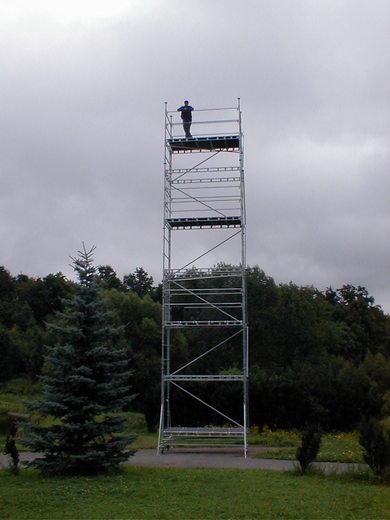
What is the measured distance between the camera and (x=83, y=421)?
11.9 m

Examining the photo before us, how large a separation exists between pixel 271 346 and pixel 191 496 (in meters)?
35.1

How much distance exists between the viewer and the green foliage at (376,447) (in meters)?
10.8

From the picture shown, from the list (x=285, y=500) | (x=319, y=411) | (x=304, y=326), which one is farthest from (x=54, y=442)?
(x=304, y=326)

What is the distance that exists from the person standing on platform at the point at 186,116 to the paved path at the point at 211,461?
8415 millimetres

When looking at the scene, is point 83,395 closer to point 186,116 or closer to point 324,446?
point 324,446

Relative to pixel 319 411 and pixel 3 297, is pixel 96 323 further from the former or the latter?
pixel 3 297

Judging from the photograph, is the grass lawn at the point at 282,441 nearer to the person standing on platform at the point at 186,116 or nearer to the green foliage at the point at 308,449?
the green foliage at the point at 308,449

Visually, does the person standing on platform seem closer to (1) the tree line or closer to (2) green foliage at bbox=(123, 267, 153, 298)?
(1) the tree line

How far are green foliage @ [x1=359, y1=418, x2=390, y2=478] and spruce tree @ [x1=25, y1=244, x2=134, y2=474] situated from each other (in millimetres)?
4245

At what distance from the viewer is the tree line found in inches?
876

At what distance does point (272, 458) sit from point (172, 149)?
342 inches

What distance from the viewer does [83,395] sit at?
12.0 meters

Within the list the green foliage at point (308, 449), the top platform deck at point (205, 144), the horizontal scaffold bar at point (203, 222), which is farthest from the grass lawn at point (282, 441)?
the top platform deck at point (205, 144)

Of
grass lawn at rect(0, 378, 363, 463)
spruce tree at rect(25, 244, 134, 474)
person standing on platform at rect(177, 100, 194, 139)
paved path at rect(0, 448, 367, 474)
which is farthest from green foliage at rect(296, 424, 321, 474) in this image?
person standing on platform at rect(177, 100, 194, 139)
